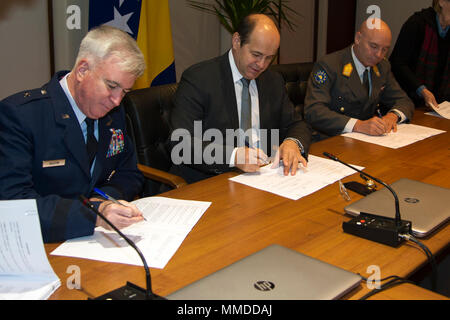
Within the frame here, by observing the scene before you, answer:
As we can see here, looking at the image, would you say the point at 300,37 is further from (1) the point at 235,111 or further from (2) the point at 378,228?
(2) the point at 378,228

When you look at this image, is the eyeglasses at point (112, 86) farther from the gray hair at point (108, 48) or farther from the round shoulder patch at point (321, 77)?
the round shoulder patch at point (321, 77)

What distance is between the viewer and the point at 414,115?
10.2 ft

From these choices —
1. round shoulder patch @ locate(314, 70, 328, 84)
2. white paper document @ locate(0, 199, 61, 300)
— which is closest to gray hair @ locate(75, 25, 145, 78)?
white paper document @ locate(0, 199, 61, 300)

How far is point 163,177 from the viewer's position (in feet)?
6.87

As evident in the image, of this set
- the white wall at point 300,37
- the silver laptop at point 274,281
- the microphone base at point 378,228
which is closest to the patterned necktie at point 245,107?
the microphone base at point 378,228

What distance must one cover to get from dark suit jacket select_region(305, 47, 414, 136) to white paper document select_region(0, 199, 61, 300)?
1.90 m

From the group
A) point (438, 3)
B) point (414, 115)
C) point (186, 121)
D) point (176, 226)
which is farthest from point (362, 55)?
point (176, 226)

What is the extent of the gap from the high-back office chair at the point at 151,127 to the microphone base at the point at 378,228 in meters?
0.96

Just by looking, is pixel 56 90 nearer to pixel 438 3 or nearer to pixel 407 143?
pixel 407 143

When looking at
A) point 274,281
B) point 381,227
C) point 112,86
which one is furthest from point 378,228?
point 112,86

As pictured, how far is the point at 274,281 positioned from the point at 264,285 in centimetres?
3

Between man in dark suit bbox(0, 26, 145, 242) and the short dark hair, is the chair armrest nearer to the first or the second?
man in dark suit bbox(0, 26, 145, 242)

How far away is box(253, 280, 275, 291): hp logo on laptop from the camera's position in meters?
1.03

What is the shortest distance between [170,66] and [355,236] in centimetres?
262
